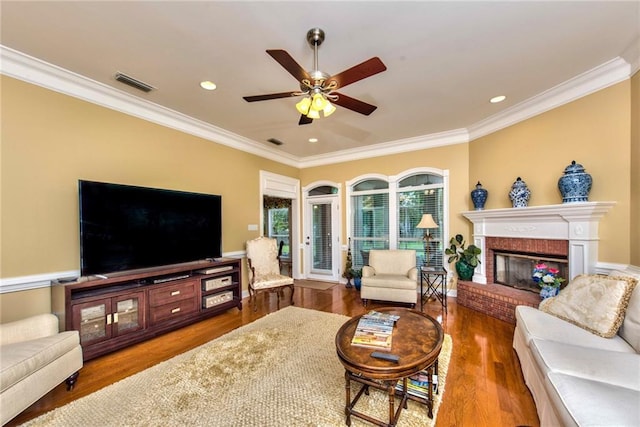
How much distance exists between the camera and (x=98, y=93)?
9.45 feet

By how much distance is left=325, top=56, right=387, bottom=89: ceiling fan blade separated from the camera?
173 centimetres

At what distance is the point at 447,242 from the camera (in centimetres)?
457

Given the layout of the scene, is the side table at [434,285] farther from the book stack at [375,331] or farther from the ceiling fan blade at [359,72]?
the ceiling fan blade at [359,72]

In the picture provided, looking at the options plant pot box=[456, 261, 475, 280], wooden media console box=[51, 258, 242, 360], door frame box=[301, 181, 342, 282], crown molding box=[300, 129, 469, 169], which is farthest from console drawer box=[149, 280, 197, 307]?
plant pot box=[456, 261, 475, 280]

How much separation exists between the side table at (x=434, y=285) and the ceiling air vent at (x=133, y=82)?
14.4ft

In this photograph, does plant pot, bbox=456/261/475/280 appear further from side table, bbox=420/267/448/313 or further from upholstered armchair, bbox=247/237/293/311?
upholstered armchair, bbox=247/237/293/311

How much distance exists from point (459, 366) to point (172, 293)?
3230 mm

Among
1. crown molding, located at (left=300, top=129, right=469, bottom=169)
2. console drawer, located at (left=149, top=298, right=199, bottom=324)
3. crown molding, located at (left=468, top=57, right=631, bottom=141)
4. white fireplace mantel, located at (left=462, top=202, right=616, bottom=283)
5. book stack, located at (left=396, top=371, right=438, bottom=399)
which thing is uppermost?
crown molding, located at (left=468, top=57, right=631, bottom=141)

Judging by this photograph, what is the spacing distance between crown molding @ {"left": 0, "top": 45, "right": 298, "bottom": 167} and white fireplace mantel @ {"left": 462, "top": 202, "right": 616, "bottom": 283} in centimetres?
445

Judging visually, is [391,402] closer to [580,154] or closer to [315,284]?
[580,154]

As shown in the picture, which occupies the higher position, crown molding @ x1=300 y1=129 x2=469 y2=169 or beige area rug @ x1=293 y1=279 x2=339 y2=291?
crown molding @ x1=300 y1=129 x2=469 y2=169

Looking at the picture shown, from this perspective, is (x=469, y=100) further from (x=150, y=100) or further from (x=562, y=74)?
(x=150, y=100)

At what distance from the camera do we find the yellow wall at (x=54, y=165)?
92.6 inches

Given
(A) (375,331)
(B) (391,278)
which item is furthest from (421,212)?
(A) (375,331)
